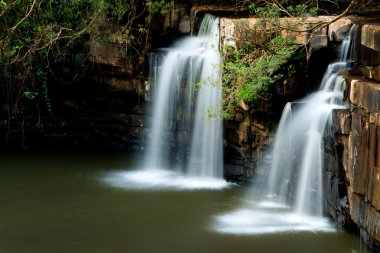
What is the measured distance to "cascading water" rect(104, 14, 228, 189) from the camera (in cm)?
1202

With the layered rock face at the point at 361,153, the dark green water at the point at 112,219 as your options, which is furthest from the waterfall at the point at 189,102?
the layered rock face at the point at 361,153

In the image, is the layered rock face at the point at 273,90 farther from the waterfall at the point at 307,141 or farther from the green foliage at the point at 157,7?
the green foliage at the point at 157,7

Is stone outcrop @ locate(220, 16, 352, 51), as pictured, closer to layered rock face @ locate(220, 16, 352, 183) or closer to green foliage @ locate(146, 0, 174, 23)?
layered rock face @ locate(220, 16, 352, 183)

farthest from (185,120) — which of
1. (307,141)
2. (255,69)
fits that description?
(307,141)

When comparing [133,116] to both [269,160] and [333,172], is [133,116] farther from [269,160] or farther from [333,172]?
[333,172]

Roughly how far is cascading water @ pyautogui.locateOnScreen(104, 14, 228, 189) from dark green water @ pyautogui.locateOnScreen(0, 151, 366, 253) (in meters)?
0.82

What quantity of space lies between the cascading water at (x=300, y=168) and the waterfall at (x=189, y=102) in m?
1.78

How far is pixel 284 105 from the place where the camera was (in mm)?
10805

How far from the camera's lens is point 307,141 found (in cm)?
991

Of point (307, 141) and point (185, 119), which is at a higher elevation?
point (185, 119)

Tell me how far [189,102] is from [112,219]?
387cm

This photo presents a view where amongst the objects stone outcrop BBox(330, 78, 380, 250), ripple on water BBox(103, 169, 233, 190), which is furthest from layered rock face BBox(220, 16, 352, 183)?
stone outcrop BBox(330, 78, 380, 250)

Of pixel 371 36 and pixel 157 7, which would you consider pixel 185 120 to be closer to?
pixel 157 7

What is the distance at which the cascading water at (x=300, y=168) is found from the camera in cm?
939
